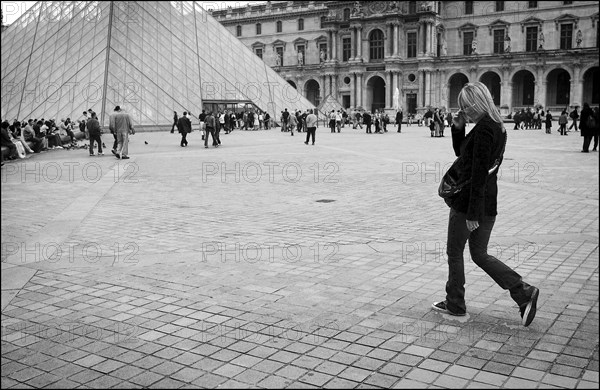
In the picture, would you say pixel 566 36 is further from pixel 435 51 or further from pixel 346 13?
pixel 346 13

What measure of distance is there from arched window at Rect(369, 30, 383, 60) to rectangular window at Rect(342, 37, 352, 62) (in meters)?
3.21

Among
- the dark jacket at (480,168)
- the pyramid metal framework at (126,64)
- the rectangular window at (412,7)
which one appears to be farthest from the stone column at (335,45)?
the dark jacket at (480,168)

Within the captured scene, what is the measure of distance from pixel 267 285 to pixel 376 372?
6.63 ft

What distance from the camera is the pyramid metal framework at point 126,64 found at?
3150 centimetres

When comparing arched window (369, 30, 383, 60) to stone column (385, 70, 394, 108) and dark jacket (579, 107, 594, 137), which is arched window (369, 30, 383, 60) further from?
dark jacket (579, 107, 594, 137)

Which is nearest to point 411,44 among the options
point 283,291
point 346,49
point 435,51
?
point 435,51

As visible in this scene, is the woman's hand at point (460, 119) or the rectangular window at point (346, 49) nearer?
the woman's hand at point (460, 119)

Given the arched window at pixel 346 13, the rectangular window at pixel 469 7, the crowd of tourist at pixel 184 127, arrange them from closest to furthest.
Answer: the crowd of tourist at pixel 184 127
the rectangular window at pixel 469 7
the arched window at pixel 346 13

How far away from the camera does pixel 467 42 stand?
6894 cm

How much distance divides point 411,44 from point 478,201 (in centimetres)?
6828

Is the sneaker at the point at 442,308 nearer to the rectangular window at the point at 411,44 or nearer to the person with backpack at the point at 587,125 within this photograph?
the person with backpack at the point at 587,125

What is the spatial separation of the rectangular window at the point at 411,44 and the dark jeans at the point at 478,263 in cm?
6743

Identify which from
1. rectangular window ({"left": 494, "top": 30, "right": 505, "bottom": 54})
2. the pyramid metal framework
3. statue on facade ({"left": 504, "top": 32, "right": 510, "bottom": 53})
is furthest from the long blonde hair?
rectangular window ({"left": 494, "top": 30, "right": 505, "bottom": 54})

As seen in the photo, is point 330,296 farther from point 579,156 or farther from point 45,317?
point 579,156
